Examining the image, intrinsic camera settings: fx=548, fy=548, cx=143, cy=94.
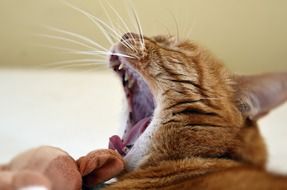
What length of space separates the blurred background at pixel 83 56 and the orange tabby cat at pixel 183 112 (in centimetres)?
39

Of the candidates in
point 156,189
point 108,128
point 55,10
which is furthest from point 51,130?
point 156,189

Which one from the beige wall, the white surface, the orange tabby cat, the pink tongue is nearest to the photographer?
the orange tabby cat

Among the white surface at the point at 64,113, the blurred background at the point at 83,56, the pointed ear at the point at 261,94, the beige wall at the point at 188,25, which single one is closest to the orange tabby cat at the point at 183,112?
the pointed ear at the point at 261,94

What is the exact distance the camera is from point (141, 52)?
1.14m

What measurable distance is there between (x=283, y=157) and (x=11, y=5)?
3.84 ft

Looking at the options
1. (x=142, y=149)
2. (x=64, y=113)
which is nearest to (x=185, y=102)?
(x=142, y=149)

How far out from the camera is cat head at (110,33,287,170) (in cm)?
108

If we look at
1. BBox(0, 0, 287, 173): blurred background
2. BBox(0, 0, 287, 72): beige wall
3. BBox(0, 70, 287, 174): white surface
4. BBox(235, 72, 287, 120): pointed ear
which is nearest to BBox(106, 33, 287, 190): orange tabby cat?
BBox(235, 72, 287, 120): pointed ear

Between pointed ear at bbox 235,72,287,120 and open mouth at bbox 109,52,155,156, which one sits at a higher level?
open mouth at bbox 109,52,155,156

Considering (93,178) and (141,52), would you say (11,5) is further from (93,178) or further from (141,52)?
(93,178)

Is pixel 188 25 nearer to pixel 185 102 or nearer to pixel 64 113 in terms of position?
pixel 64 113

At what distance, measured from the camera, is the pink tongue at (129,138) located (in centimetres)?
116

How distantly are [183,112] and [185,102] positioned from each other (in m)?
0.02

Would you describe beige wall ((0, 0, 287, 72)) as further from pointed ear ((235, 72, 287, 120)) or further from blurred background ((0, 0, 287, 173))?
pointed ear ((235, 72, 287, 120))
